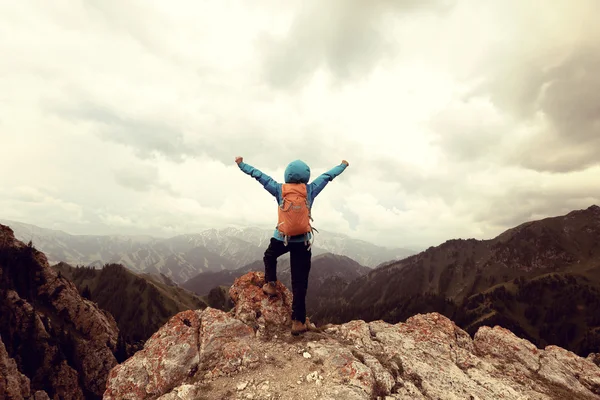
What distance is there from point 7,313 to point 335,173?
129144 millimetres

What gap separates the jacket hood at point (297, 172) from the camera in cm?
1162

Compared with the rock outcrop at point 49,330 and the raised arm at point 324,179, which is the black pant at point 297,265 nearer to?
the raised arm at point 324,179

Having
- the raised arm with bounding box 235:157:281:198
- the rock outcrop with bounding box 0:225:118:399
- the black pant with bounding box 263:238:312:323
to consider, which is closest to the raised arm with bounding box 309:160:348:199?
the raised arm with bounding box 235:157:281:198

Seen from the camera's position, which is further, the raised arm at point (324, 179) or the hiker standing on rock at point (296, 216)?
the raised arm at point (324, 179)

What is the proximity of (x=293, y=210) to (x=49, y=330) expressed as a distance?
124 metres

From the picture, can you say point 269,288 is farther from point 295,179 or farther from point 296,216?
point 295,179

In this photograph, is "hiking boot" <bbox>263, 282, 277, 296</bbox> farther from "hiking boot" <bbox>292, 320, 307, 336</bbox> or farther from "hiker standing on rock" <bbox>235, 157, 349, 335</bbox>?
"hiking boot" <bbox>292, 320, 307, 336</bbox>

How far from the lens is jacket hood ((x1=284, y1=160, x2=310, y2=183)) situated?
11617 millimetres

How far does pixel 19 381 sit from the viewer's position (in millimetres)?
66875

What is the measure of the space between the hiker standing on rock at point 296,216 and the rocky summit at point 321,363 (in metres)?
2.27

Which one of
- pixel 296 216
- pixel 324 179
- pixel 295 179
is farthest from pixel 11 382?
pixel 324 179

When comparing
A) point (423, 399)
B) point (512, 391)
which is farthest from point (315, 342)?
point (512, 391)

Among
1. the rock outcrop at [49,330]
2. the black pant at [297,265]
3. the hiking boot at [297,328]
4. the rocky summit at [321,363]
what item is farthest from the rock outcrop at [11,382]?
the black pant at [297,265]

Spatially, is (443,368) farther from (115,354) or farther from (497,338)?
(115,354)
